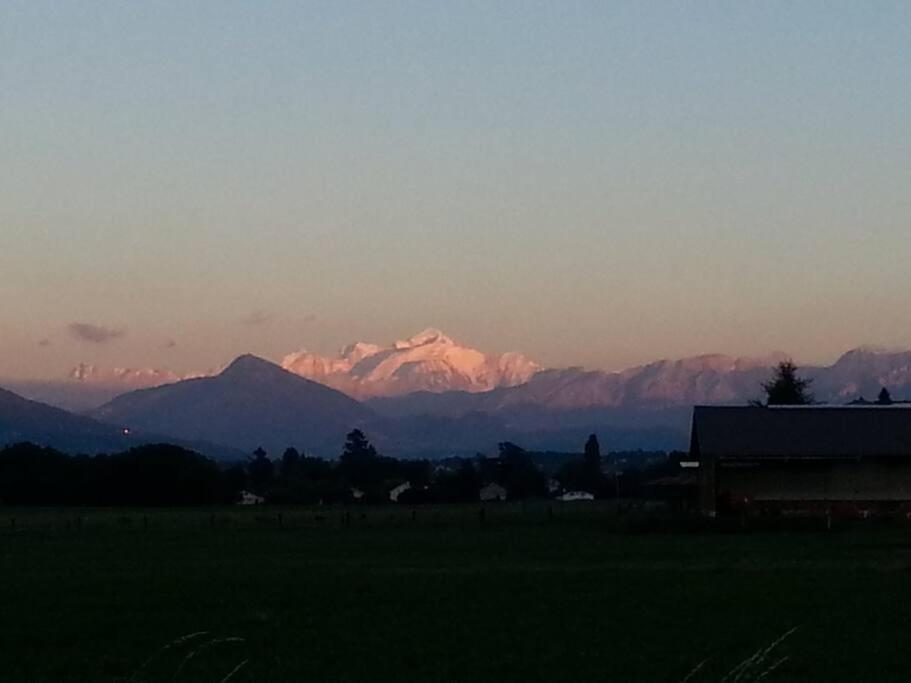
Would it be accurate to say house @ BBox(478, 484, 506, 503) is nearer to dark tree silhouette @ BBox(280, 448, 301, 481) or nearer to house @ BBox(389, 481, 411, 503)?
house @ BBox(389, 481, 411, 503)

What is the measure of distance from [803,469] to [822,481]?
0.80m

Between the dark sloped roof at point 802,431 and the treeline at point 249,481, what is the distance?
44.5 meters

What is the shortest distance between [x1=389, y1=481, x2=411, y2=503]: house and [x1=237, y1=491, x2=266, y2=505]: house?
9.57 metres

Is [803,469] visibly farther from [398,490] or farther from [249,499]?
[398,490]

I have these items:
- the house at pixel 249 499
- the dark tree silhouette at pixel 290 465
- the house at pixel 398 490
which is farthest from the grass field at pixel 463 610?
the dark tree silhouette at pixel 290 465

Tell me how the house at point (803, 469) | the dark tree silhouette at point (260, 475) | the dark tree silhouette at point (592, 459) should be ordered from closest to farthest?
the house at point (803, 469), the dark tree silhouette at point (260, 475), the dark tree silhouette at point (592, 459)


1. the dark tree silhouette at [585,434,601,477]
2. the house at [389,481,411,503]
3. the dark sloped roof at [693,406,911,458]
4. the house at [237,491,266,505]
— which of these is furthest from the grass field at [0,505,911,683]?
the dark tree silhouette at [585,434,601,477]

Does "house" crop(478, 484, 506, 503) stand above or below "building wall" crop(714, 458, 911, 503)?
above

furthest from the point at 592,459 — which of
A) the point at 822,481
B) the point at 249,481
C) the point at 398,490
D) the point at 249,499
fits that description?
the point at 822,481

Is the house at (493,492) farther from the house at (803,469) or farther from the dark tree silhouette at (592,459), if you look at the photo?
the house at (803,469)

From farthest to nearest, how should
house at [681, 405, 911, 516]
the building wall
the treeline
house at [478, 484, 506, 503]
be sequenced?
house at [478, 484, 506, 503] → the treeline → the building wall → house at [681, 405, 911, 516]

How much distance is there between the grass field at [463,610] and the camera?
1934 cm

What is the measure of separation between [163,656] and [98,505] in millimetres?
94219

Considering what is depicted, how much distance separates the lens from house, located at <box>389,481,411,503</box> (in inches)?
5135
